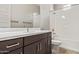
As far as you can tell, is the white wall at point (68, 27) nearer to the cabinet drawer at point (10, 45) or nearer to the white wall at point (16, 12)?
the white wall at point (16, 12)

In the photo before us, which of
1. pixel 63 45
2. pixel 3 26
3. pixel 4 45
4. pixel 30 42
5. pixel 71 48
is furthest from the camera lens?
pixel 71 48

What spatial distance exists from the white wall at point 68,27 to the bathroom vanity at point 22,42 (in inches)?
9.5

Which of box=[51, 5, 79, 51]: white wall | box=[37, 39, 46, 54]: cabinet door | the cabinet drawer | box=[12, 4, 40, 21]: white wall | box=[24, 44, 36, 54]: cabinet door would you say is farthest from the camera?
box=[51, 5, 79, 51]: white wall

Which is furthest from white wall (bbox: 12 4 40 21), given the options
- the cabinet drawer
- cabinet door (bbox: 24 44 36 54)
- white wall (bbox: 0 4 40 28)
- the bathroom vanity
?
the cabinet drawer

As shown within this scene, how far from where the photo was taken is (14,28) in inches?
51.7

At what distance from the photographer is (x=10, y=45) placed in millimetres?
729

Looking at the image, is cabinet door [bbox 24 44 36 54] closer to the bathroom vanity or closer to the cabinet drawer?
the bathroom vanity

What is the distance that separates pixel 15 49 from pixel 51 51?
0.81m

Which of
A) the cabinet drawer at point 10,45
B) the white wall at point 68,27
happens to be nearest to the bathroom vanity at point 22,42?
the cabinet drawer at point 10,45

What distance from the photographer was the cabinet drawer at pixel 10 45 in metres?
0.66

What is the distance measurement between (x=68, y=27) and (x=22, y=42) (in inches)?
38.2

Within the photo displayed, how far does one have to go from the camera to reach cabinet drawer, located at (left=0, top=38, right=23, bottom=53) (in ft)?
2.17
